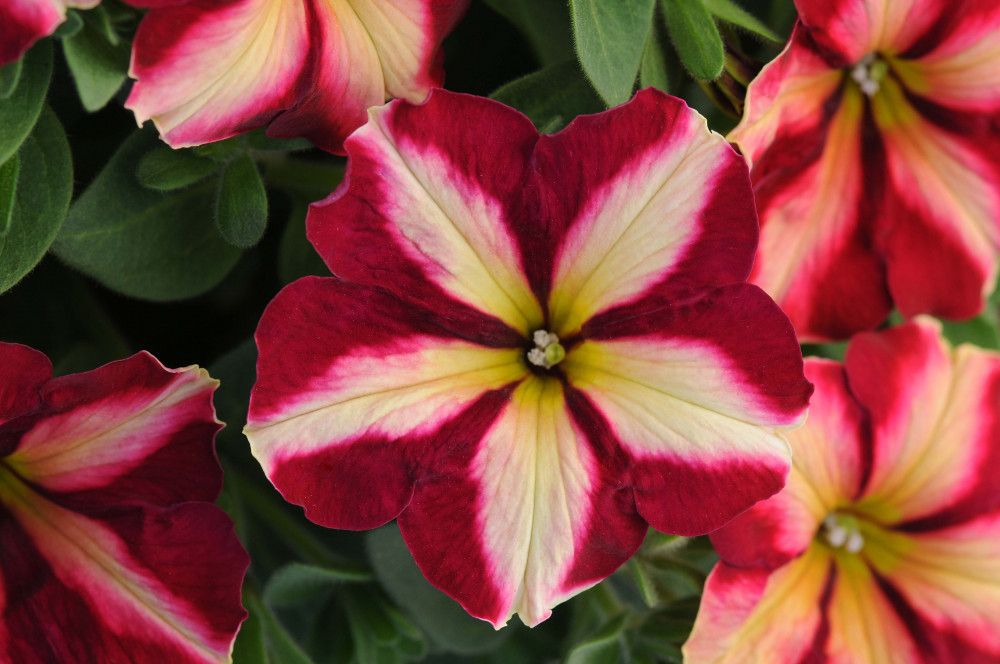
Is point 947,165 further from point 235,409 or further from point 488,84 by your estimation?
point 235,409

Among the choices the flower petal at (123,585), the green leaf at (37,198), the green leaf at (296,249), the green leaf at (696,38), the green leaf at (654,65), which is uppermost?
the green leaf at (696,38)

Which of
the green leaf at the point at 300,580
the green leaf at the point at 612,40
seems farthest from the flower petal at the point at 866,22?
the green leaf at the point at 300,580

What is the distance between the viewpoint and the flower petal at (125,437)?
0.47m

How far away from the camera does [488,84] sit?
65cm

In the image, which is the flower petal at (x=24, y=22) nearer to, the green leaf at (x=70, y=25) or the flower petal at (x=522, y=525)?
the green leaf at (x=70, y=25)

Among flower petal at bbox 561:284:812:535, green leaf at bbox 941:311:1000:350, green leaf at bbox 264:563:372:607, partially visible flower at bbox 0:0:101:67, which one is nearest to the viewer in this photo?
partially visible flower at bbox 0:0:101:67

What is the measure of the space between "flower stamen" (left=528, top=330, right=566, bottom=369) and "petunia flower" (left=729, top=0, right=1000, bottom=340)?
0.55 feet

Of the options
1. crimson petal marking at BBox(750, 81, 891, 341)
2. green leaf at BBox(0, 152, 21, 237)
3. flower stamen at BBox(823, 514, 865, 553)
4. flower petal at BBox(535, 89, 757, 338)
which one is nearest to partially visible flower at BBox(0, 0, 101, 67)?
green leaf at BBox(0, 152, 21, 237)

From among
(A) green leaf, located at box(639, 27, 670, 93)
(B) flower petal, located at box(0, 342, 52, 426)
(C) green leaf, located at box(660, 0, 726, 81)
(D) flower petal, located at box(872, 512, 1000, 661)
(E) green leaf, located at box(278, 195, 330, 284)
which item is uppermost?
(C) green leaf, located at box(660, 0, 726, 81)

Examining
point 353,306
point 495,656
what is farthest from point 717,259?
point 495,656

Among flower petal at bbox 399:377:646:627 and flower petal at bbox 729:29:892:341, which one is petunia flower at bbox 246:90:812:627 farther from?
flower petal at bbox 729:29:892:341

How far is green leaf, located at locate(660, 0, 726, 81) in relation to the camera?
52 cm

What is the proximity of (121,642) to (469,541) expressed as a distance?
0.20m

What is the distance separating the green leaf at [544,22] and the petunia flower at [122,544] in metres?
0.30
